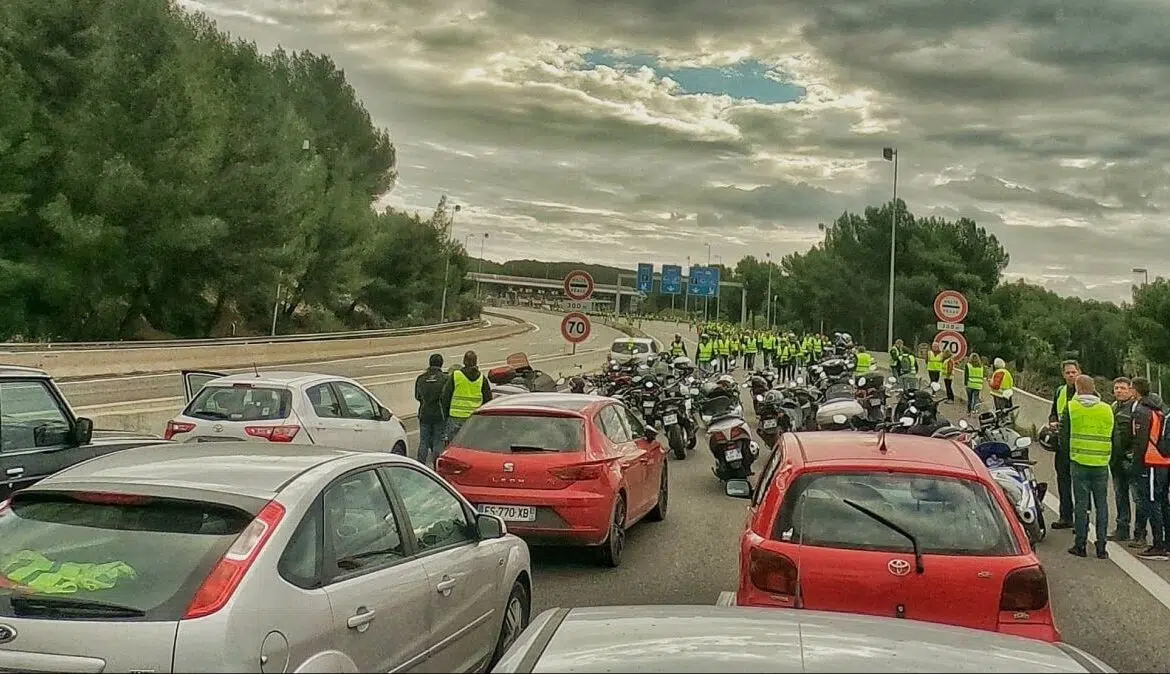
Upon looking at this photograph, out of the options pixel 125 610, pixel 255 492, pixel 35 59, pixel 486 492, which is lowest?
pixel 486 492

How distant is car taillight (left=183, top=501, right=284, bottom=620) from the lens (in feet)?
13.6

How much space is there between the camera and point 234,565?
14.1 ft

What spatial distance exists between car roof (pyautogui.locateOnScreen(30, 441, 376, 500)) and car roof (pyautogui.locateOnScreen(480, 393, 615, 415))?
5032mm

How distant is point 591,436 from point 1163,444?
5.56 meters

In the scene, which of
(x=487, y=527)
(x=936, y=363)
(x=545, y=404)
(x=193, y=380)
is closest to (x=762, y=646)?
(x=487, y=527)

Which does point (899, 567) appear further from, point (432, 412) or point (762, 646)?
point (432, 412)

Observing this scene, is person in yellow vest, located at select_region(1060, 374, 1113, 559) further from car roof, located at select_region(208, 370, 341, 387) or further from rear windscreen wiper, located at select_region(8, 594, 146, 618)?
rear windscreen wiper, located at select_region(8, 594, 146, 618)

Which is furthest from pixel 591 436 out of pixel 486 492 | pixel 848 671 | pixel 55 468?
pixel 848 671

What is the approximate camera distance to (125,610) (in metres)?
4.15

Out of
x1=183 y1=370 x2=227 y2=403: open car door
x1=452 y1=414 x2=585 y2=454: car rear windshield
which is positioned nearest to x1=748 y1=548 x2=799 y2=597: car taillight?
x1=452 y1=414 x2=585 y2=454: car rear windshield

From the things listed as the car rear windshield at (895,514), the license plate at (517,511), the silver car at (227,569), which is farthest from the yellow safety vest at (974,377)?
the silver car at (227,569)

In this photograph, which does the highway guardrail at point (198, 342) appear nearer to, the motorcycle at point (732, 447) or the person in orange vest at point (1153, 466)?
the motorcycle at point (732, 447)

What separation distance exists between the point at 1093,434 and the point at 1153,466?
783 mm

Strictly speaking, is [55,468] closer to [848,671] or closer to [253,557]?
[253,557]
